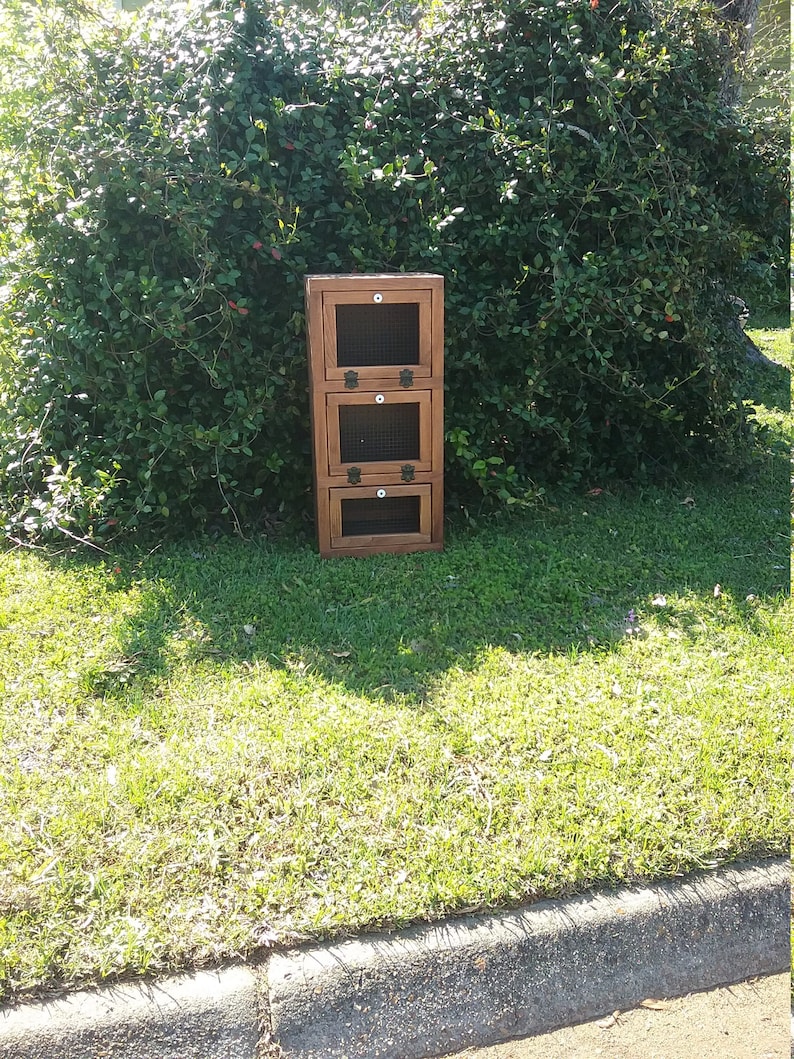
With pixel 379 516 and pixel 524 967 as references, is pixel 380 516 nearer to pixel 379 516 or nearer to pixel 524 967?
pixel 379 516

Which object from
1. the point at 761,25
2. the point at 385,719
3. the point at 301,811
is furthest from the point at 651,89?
the point at 761,25

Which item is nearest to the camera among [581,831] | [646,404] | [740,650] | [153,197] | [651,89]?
[581,831]

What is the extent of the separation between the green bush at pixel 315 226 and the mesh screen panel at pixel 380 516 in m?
0.44

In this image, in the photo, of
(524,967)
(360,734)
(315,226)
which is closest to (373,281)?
(315,226)

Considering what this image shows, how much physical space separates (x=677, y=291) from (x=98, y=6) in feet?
11.4

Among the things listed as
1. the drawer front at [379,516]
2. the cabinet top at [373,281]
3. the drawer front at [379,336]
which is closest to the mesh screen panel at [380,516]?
the drawer front at [379,516]

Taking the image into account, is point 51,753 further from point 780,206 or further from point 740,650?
point 780,206

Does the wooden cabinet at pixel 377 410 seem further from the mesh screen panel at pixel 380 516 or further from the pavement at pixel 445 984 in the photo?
the pavement at pixel 445 984

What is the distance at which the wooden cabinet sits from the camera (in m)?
4.30

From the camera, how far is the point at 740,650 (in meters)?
3.61

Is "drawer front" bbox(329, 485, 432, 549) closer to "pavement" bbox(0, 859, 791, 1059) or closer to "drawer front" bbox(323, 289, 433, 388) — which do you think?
"drawer front" bbox(323, 289, 433, 388)

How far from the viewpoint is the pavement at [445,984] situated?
2.08 metres

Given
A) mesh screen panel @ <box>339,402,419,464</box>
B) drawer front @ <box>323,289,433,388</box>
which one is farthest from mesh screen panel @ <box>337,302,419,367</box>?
mesh screen panel @ <box>339,402,419,464</box>

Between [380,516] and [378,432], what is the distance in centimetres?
44
